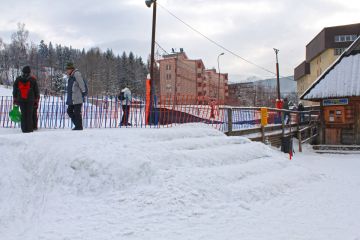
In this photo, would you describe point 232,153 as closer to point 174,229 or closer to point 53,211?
point 174,229

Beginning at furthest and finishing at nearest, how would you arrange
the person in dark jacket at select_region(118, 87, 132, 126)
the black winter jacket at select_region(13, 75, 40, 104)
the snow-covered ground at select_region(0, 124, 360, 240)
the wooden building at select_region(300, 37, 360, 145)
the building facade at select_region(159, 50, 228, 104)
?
the building facade at select_region(159, 50, 228, 104) < the wooden building at select_region(300, 37, 360, 145) < the person in dark jacket at select_region(118, 87, 132, 126) < the black winter jacket at select_region(13, 75, 40, 104) < the snow-covered ground at select_region(0, 124, 360, 240)

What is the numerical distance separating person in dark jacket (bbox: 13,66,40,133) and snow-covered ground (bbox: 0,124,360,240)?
7.28ft

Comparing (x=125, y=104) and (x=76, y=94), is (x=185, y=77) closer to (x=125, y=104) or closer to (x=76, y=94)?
(x=125, y=104)

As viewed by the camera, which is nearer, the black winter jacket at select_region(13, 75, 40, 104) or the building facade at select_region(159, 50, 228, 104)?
the black winter jacket at select_region(13, 75, 40, 104)

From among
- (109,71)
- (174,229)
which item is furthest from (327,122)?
(109,71)

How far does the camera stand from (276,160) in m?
8.16

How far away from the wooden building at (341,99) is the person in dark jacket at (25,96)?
42.1 feet

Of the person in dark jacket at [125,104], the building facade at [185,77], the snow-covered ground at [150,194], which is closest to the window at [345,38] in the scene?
the building facade at [185,77]

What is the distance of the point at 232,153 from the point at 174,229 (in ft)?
11.9

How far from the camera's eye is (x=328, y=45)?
182ft

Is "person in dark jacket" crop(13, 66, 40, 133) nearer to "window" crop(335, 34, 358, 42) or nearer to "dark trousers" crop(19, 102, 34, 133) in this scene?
"dark trousers" crop(19, 102, 34, 133)

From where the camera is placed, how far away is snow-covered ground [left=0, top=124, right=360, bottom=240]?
420 cm

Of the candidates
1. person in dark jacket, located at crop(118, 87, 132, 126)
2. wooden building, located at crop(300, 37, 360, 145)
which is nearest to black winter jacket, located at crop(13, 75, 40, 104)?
person in dark jacket, located at crop(118, 87, 132, 126)

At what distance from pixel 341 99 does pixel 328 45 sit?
4511cm
